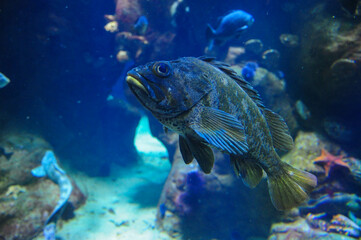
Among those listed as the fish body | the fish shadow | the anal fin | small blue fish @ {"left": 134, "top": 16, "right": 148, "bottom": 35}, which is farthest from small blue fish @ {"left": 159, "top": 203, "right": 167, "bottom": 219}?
small blue fish @ {"left": 134, "top": 16, "right": 148, "bottom": 35}

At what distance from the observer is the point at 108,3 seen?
891 centimetres

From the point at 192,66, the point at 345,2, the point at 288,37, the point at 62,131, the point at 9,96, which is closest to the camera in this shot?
the point at 192,66

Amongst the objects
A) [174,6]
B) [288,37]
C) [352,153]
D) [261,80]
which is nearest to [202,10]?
[174,6]

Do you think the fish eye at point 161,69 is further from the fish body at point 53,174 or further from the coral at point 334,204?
the fish body at point 53,174

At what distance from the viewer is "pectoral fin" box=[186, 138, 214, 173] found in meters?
1.53

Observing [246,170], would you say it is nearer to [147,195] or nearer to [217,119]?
[217,119]

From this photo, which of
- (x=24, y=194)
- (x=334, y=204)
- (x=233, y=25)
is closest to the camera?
(x=334, y=204)

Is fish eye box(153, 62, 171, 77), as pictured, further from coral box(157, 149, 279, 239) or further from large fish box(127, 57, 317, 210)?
coral box(157, 149, 279, 239)

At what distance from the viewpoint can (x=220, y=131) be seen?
133 centimetres

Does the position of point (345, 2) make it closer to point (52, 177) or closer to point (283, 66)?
point (283, 66)

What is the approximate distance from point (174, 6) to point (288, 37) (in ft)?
16.5

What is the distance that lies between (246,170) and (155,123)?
7958 mm

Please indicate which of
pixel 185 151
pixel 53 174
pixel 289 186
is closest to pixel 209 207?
pixel 289 186

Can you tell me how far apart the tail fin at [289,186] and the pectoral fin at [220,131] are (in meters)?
0.88
